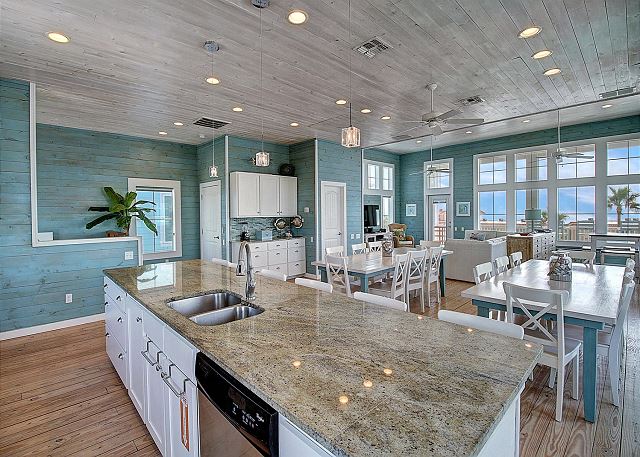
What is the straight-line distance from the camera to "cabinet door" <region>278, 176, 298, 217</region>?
7.23m

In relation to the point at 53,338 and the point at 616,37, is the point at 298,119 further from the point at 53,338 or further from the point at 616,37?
the point at 53,338

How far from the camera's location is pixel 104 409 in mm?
2543

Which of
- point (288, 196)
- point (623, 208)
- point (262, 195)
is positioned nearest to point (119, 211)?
point (262, 195)

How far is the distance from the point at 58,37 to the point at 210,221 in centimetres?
444

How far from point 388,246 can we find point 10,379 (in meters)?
4.59

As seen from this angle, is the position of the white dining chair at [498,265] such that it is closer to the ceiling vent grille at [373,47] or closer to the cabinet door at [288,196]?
the ceiling vent grille at [373,47]

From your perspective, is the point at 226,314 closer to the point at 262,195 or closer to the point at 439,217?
the point at 262,195

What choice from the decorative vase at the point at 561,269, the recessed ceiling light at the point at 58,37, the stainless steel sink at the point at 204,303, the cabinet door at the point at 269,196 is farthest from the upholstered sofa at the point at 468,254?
the recessed ceiling light at the point at 58,37

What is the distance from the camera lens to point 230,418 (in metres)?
1.14

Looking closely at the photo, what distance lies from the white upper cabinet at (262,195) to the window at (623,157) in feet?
22.8

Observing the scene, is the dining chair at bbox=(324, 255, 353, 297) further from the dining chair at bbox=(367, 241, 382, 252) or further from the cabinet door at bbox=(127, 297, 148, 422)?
the cabinet door at bbox=(127, 297, 148, 422)

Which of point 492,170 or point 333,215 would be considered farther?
point 492,170

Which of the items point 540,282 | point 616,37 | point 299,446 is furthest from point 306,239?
point 299,446

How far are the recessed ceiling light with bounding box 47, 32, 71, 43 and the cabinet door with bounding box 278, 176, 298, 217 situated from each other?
14.9 ft
